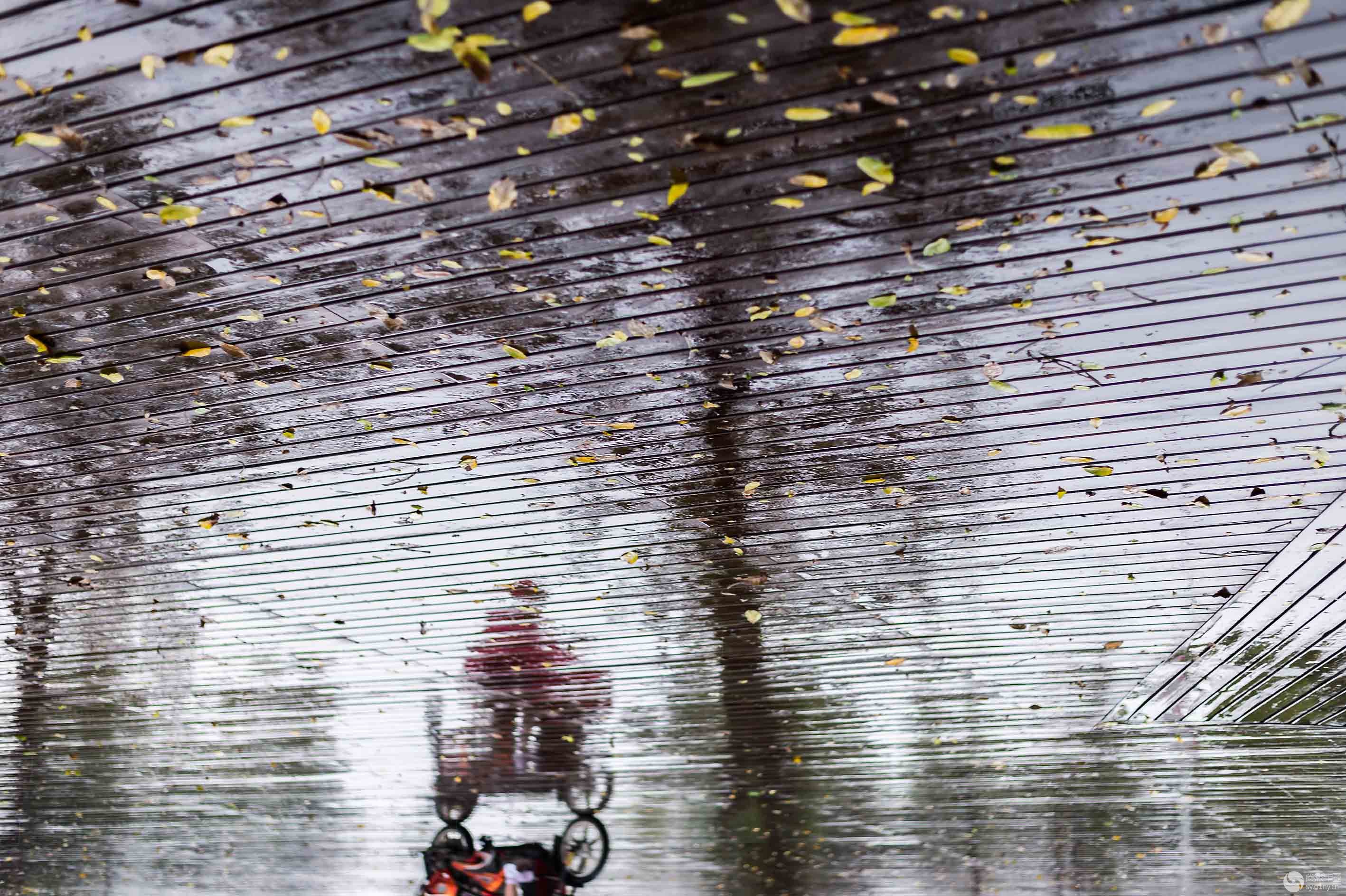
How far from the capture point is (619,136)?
258 centimetres

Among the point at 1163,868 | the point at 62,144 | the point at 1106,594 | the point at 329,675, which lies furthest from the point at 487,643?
the point at 1163,868

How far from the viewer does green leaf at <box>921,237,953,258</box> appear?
2873 millimetres

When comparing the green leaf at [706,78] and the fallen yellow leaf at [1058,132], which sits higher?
the green leaf at [706,78]

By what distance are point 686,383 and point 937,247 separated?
1.06 metres

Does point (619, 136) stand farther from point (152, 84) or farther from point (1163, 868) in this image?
point (1163, 868)

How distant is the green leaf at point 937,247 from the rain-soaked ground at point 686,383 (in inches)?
0.4

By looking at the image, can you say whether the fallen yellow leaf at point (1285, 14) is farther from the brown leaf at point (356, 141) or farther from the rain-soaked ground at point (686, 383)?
the brown leaf at point (356, 141)

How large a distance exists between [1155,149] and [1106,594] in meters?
3.06

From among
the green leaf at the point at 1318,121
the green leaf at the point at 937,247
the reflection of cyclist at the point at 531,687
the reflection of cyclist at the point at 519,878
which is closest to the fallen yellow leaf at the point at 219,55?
the green leaf at the point at 937,247

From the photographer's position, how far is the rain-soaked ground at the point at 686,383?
240 centimetres

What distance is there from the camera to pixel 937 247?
114 inches

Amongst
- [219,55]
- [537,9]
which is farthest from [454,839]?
[537,9]

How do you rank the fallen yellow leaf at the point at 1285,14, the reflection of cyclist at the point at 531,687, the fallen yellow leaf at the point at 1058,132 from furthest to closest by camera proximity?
the reflection of cyclist at the point at 531,687 → the fallen yellow leaf at the point at 1058,132 → the fallen yellow leaf at the point at 1285,14

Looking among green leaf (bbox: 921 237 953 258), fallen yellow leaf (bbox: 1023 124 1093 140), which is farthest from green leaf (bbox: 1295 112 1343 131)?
green leaf (bbox: 921 237 953 258)
